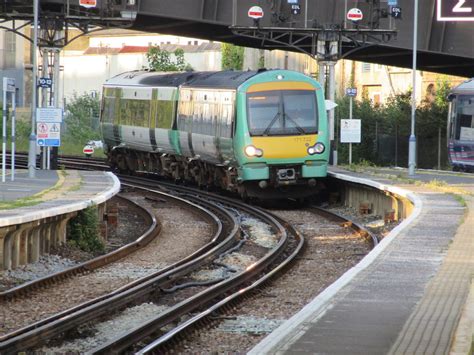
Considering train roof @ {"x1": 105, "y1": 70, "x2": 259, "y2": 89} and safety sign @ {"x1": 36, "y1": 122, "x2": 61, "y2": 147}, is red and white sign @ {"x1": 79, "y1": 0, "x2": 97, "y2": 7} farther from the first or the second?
safety sign @ {"x1": 36, "y1": 122, "x2": 61, "y2": 147}

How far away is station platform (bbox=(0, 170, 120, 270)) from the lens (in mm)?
17609

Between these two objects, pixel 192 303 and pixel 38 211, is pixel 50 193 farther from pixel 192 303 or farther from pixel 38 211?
pixel 192 303

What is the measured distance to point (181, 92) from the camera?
35.8 m

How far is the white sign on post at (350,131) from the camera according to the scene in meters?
39.0

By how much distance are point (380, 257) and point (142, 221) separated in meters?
11.9

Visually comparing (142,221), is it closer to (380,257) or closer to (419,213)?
(419,213)

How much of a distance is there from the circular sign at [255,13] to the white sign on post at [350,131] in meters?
4.52

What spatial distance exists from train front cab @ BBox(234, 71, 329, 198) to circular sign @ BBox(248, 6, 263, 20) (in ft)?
23.6

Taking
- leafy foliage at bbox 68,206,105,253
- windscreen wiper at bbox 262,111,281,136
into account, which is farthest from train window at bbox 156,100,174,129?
leafy foliage at bbox 68,206,105,253

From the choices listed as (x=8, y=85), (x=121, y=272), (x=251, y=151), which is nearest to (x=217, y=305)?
(x=121, y=272)

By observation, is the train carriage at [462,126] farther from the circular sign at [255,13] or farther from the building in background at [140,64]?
the building in background at [140,64]

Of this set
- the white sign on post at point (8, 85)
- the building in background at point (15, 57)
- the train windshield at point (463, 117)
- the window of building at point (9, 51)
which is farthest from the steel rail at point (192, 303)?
the window of building at point (9, 51)

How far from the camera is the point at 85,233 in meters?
21.3

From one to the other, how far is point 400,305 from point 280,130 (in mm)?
18319
